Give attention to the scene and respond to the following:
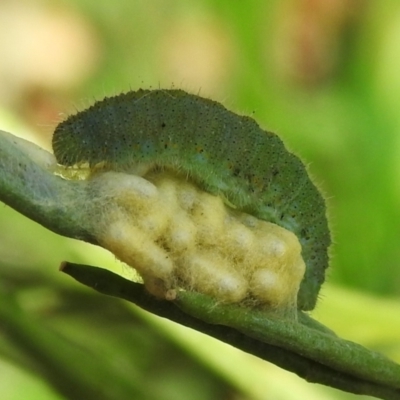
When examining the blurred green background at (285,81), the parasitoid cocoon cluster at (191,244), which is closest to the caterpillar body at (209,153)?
the parasitoid cocoon cluster at (191,244)

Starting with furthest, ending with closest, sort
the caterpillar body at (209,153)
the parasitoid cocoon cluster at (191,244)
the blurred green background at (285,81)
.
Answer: the blurred green background at (285,81) → the caterpillar body at (209,153) → the parasitoid cocoon cluster at (191,244)

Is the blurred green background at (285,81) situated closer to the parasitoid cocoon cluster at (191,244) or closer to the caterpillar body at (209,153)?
the caterpillar body at (209,153)

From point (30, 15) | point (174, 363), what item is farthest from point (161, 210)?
point (30, 15)

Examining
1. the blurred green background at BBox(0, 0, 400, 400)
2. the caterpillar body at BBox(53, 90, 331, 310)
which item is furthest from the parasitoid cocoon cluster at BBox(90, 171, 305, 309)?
the blurred green background at BBox(0, 0, 400, 400)

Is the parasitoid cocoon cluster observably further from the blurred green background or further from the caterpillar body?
the blurred green background

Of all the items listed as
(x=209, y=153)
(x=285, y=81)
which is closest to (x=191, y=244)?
(x=209, y=153)
